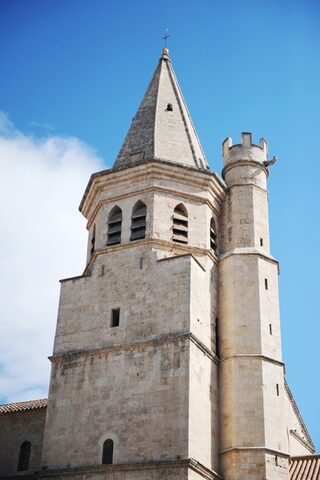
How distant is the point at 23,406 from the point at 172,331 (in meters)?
7.93

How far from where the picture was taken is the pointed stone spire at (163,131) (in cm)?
2698

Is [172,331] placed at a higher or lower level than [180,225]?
lower

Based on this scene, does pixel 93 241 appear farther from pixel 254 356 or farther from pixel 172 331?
pixel 254 356

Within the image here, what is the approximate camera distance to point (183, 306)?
22.7 m

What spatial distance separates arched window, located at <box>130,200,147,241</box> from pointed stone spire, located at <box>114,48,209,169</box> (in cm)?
161

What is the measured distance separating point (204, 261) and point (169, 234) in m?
1.45

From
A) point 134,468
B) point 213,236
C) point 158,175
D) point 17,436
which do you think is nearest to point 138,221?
point 158,175

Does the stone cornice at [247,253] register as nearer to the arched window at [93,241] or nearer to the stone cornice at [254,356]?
the stone cornice at [254,356]

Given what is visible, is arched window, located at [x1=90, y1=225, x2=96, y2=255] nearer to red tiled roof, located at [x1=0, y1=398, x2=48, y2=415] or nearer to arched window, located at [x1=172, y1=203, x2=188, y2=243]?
arched window, located at [x1=172, y1=203, x2=188, y2=243]

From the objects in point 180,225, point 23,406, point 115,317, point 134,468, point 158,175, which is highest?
point 158,175

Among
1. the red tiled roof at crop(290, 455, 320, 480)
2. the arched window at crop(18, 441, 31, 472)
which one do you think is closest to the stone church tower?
the red tiled roof at crop(290, 455, 320, 480)

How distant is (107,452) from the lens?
21344 mm

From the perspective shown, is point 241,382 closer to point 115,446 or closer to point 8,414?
point 115,446

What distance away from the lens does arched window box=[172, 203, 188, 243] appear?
24983 mm
